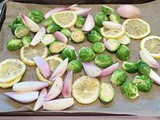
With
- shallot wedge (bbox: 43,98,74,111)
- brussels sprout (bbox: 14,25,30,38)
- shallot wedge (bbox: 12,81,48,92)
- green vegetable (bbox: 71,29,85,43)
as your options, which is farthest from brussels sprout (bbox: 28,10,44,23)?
shallot wedge (bbox: 43,98,74,111)

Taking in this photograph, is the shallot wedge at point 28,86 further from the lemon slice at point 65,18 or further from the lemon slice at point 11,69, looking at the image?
the lemon slice at point 65,18

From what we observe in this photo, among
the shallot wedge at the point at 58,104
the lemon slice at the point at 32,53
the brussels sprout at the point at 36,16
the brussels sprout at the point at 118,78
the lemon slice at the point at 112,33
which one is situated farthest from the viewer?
the brussels sprout at the point at 36,16

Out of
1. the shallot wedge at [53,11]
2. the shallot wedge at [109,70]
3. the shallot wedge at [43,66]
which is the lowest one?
the shallot wedge at [109,70]

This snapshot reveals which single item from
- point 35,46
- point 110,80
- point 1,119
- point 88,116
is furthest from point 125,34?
point 1,119

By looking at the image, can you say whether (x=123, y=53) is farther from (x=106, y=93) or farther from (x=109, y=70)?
(x=106, y=93)

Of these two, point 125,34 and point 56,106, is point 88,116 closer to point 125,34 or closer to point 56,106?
point 56,106

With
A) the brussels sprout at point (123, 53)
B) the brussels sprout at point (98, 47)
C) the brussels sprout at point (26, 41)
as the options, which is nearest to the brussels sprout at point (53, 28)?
the brussels sprout at point (26, 41)

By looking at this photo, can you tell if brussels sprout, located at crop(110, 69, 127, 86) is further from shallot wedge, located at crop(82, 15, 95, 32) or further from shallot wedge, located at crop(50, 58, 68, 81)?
shallot wedge, located at crop(82, 15, 95, 32)
